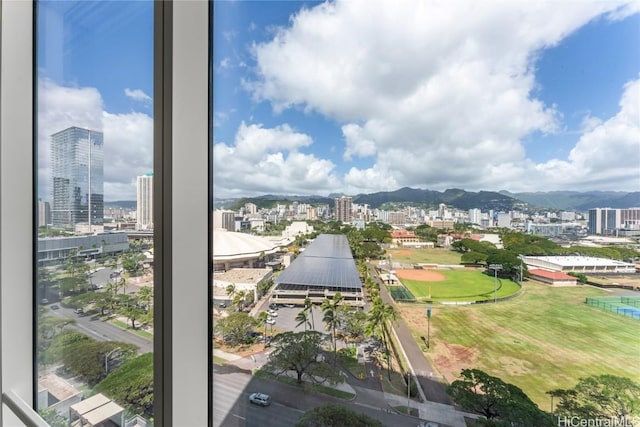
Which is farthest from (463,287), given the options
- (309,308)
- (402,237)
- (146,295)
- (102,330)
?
(102,330)

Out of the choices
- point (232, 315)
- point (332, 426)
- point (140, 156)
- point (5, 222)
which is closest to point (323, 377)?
point (332, 426)

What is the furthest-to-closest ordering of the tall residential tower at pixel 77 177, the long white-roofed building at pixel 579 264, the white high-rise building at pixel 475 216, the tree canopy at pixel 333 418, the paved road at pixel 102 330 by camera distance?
the tall residential tower at pixel 77 177 → the paved road at pixel 102 330 → the tree canopy at pixel 333 418 → the white high-rise building at pixel 475 216 → the long white-roofed building at pixel 579 264

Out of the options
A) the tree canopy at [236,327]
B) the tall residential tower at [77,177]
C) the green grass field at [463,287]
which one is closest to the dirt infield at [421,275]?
the green grass field at [463,287]

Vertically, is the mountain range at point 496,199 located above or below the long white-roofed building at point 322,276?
above

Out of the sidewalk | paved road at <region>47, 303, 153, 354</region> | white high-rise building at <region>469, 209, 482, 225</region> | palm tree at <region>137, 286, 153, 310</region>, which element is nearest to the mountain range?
white high-rise building at <region>469, 209, 482, 225</region>

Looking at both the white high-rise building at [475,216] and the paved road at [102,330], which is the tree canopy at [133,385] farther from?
the white high-rise building at [475,216]

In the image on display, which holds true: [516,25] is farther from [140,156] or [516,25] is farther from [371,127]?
[140,156]
